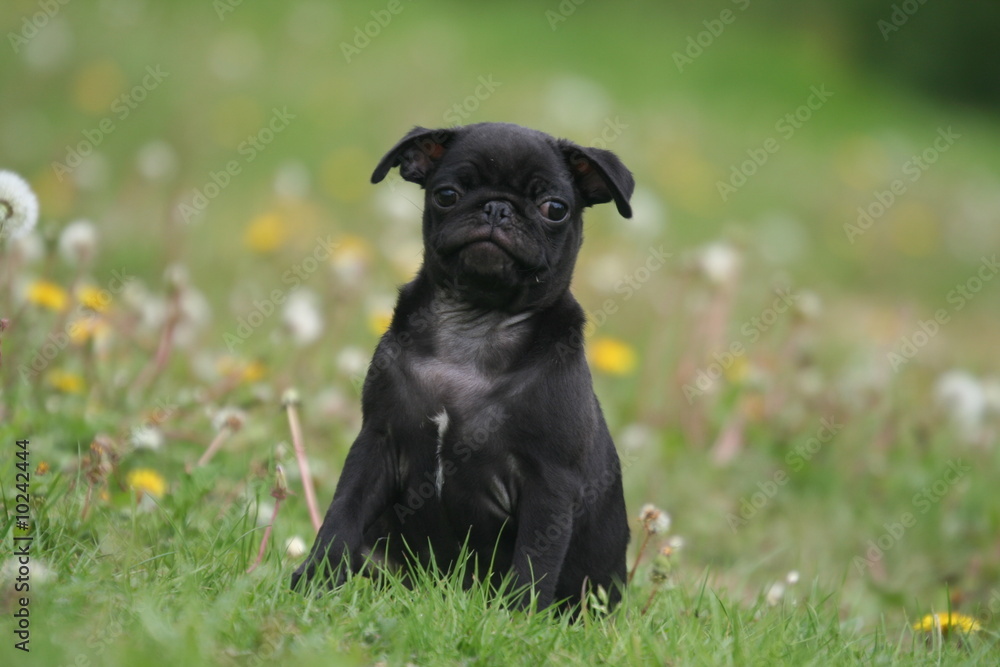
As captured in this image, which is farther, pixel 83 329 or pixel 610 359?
pixel 610 359

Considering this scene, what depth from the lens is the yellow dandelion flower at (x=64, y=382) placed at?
5215 mm

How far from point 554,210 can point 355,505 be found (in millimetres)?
1146

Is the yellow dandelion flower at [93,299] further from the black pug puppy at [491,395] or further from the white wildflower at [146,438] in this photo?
the black pug puppy at [491,395]

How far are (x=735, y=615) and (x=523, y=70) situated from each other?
11394 millimetres

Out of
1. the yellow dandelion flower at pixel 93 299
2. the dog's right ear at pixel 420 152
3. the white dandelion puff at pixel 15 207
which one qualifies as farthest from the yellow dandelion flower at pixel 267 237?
the white dandelion puff at pixel 15 207

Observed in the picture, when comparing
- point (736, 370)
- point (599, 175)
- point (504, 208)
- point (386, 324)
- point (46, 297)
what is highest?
point (599, 175)

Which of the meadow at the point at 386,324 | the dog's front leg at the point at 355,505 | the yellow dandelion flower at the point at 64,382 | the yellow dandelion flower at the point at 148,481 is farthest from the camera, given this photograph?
the yellow dandelion flower at the point at 64,382

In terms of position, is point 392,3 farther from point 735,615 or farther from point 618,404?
point 735,615

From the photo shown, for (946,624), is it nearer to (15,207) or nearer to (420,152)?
(420,152)

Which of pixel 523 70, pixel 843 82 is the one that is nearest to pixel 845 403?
pixel 523 70

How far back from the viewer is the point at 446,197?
12.8 feet

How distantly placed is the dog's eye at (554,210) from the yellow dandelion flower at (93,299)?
1.88 metres

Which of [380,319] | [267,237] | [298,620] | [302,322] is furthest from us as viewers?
[267,237]

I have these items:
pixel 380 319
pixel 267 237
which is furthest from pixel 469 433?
pixel 267 237
